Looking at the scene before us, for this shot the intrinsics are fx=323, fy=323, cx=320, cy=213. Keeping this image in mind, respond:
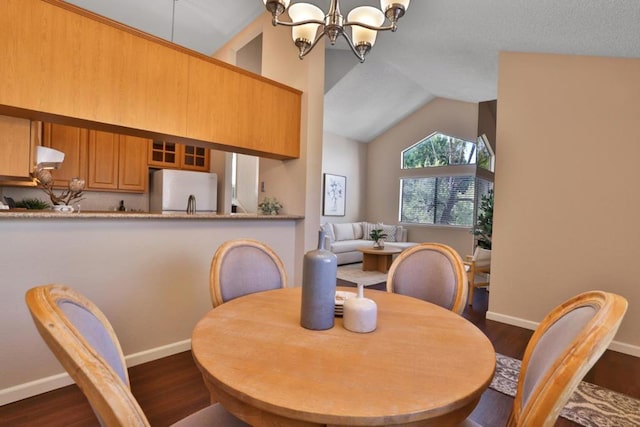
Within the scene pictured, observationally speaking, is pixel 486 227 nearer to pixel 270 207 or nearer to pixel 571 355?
pixel 270 207

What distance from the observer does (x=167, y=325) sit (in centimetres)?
233

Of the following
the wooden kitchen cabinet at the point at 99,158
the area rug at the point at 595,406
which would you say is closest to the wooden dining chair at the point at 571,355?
the area rug at the point at 595,406

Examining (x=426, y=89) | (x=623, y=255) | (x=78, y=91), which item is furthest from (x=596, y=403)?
(x=426, y=89)

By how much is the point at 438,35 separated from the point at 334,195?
4.50 meters

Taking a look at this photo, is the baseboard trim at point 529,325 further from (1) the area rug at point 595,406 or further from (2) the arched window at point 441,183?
(2) the arched window at point 441,183

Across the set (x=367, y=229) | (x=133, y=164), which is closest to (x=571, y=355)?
(x=133, y=164)

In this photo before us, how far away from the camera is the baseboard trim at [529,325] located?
262cm

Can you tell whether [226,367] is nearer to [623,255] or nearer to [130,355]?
[130,355]

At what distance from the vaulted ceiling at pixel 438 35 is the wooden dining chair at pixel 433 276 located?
76.5 inches

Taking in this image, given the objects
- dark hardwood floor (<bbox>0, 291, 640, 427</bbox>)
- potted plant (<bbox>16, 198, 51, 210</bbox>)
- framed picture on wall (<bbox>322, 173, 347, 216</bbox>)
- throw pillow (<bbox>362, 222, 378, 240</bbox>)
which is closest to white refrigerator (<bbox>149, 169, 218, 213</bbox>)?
potted plant (<bbox>16, 198, 51, 210</bbox>)

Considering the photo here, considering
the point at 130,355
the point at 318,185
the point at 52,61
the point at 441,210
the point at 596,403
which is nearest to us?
the point at 52,61

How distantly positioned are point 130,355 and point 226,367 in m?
1.80

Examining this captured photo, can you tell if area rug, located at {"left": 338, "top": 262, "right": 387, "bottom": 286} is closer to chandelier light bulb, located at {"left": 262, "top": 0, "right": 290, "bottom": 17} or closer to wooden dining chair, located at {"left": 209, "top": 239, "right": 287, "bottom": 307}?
wooden dining chair, located at {"left": 209, "top": 239, "right": 287, "bottom": 307}

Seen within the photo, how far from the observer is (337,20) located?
182cm
